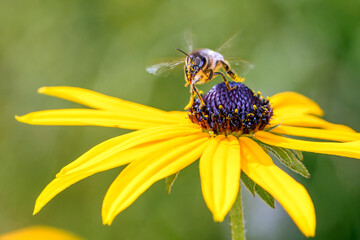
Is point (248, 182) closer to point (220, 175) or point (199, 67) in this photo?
point (220, 175)

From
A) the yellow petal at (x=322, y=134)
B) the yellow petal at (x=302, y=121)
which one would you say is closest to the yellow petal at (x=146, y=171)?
the yellow petal at (x=322, y=134)

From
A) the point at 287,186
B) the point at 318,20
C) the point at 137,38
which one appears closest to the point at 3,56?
the point at 137,38

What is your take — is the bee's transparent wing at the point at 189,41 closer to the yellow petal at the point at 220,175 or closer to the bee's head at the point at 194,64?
the bee's head at the point at 194,64

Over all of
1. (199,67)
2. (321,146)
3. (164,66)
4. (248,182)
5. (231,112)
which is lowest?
(248,182)

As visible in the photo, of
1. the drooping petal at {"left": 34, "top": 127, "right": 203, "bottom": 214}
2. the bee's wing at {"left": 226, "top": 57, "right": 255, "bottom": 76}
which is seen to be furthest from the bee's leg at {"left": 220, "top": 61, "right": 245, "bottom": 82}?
the drooping petal at {"left": 34, "top": 127, "right": 203, "bottom": 214}

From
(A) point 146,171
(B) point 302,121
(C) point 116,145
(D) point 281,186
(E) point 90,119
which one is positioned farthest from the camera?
(B) point 302,121

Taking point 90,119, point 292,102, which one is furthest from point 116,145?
point 292,102
